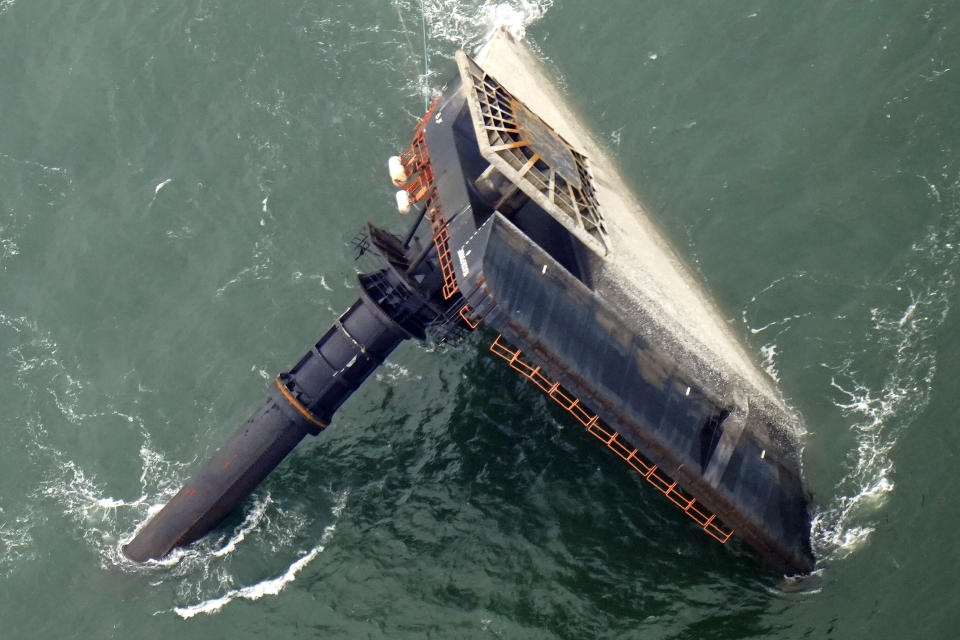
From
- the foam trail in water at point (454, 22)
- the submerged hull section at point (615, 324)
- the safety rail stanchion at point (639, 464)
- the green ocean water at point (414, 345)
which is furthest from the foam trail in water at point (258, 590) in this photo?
the foam trail in water at point (454, 22)

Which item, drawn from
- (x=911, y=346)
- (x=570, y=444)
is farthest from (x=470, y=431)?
(x=911, y=346)

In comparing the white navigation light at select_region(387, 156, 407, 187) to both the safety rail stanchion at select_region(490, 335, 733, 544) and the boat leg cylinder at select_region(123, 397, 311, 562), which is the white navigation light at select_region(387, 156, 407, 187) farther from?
the boat leg cylinder at select_region(123, 397, 311, 562)

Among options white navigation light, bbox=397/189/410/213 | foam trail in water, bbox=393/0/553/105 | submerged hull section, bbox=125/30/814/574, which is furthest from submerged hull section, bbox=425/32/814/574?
foam trail in water, bbox=393/0/553/105

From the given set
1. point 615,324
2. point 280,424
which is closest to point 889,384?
point 615,324

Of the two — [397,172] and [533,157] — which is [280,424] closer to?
[397,172]

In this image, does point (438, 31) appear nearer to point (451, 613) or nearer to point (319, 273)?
point (319, 273)

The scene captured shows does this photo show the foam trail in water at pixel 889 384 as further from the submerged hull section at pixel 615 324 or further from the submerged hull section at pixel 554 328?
the submerged hull section at pixel 554 328
